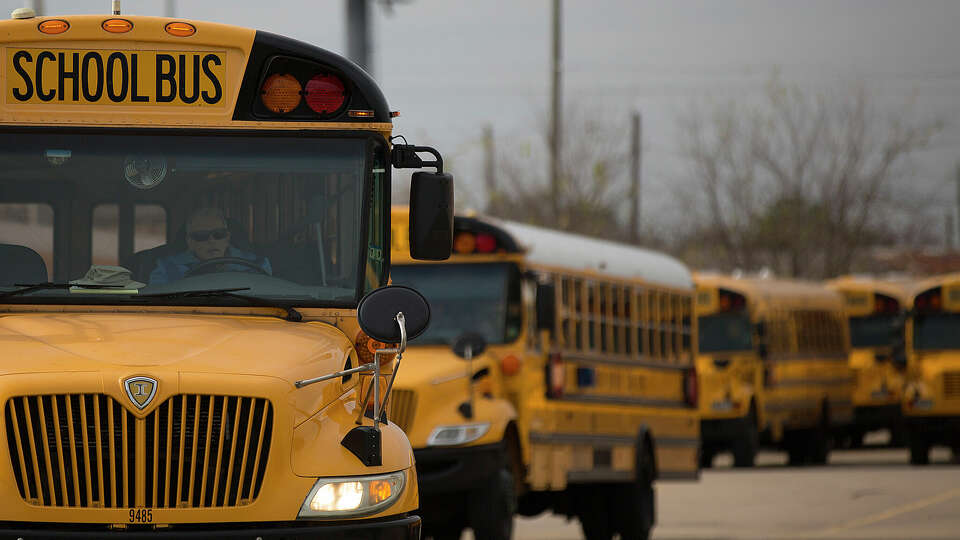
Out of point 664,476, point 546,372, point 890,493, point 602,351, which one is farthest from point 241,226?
point 890,493

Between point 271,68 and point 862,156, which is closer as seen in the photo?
point 271,68

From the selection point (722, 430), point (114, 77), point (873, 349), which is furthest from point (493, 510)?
point (873, 349)

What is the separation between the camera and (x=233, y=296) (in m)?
6.20

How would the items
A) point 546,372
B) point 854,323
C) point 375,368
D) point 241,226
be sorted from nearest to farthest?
point 375,368
point 241,226
point 546,372
point 854,323

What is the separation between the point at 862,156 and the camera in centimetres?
4503

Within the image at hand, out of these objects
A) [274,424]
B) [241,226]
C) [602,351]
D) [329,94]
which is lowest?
[602,351]

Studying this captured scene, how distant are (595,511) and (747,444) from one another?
416 inches

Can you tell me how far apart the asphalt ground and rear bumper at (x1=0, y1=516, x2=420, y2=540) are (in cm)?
876

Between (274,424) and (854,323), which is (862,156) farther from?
(274,424)

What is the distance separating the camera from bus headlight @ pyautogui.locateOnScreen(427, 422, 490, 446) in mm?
10641

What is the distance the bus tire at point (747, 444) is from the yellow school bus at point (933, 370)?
7.10 ft

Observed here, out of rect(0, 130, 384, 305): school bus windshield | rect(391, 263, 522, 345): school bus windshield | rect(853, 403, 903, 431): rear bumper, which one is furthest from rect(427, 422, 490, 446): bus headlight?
rect(853, 403, 903, 431): rear bumper

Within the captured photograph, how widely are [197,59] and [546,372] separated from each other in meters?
6.36

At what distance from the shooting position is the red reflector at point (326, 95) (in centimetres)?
654
